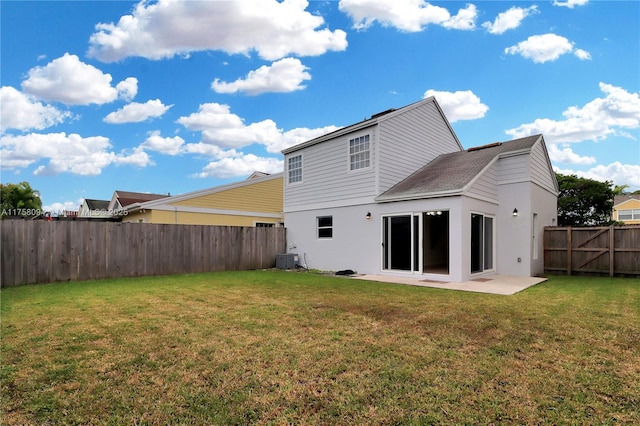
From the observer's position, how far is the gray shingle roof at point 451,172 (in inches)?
397

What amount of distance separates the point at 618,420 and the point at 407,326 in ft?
8.26

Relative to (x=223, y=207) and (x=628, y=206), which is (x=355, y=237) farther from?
(x=628, y=206)

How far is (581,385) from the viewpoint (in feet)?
9.55

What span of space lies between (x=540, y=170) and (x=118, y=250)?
14187 mm

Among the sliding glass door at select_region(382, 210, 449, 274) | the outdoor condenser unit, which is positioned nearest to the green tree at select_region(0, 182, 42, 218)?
the outdoor condenser unit

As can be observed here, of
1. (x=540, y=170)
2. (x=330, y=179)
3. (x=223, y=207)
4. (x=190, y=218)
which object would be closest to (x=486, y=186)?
(x=540, y=170)

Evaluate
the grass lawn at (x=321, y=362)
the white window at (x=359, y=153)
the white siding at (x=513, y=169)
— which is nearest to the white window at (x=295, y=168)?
the white window at (x=359, y=153)

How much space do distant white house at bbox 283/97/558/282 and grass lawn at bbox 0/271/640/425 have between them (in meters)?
3.98

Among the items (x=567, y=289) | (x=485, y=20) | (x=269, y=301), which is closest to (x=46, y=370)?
(x=269, y=301)

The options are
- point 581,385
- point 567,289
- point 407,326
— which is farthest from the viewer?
point 567,289

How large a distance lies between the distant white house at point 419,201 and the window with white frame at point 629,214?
112 ft

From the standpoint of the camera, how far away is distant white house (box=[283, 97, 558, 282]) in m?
10.2

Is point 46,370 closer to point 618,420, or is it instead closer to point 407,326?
point 407,326

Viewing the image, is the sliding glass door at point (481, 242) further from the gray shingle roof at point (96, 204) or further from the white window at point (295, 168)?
the gray shingle roof at point (96, 204)
